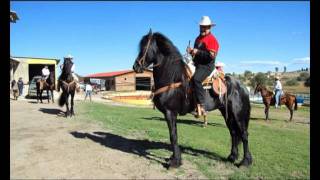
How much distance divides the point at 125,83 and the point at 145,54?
5648cm

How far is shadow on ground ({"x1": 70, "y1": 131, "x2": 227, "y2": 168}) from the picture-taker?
8.93m

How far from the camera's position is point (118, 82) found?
64312 mm

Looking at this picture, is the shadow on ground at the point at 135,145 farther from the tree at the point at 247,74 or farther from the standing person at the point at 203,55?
the tree at the point at 247,74

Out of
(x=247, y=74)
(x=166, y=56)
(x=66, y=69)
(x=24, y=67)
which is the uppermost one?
(x=247, y=74)

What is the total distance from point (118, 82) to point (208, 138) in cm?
5300

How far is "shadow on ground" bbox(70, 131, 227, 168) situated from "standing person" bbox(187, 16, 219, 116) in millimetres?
1582

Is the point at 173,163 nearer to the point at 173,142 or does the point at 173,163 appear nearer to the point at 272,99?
the point at 173,142

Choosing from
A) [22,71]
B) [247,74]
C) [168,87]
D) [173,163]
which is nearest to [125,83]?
[22,71]

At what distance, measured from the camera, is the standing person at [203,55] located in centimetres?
801

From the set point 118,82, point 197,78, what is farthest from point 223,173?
point 118,82

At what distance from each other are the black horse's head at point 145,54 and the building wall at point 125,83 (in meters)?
55.9

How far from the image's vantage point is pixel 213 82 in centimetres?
834

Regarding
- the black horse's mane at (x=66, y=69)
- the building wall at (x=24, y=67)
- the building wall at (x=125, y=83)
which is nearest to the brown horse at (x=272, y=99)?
the black horse's mane at (x=66, y=69)
